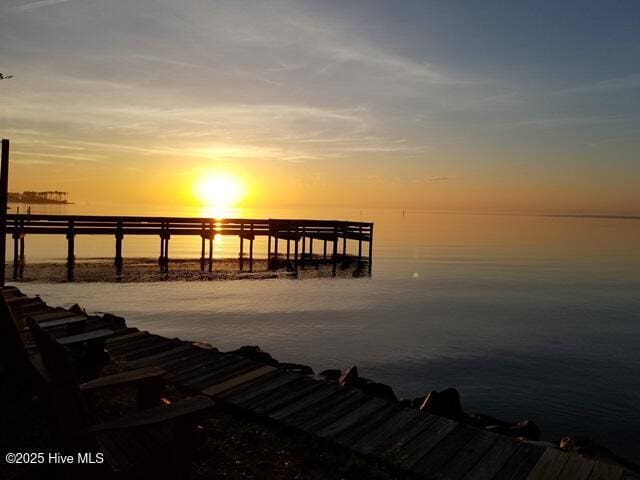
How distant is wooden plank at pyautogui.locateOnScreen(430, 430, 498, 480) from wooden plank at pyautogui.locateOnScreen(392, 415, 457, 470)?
1.02ft

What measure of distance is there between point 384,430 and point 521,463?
1578mm

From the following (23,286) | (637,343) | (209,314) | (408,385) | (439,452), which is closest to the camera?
(439,452)

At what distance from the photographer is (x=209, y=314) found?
2142 centimetres

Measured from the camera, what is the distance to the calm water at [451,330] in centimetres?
1298

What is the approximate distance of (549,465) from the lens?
541 cm

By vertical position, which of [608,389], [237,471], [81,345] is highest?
[81,345]

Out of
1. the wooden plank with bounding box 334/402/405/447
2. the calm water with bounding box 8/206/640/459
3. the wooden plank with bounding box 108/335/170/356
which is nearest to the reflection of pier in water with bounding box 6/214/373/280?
the calm water with bounding box 8/206/640/459

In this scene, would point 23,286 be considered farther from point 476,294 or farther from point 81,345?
point 476,294

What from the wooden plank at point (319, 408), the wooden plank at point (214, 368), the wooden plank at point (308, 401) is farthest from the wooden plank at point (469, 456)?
the wooden plank at point (214, 368)

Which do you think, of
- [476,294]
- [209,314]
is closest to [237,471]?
[209,314]

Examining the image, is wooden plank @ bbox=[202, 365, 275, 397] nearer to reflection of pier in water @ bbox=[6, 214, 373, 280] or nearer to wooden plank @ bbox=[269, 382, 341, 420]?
wooden plank @ bbox=[269, 382, 341, 420]

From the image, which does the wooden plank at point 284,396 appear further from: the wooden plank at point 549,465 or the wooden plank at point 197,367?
the wooden plank at point 549,465

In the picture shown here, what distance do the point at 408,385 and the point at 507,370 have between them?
155 inches

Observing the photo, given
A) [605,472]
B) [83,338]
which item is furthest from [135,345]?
[605,472]
